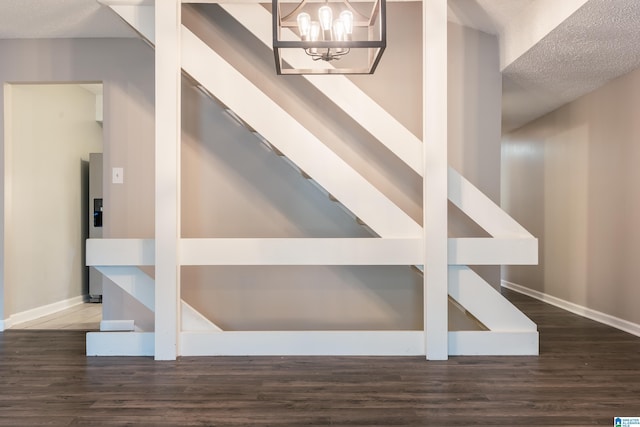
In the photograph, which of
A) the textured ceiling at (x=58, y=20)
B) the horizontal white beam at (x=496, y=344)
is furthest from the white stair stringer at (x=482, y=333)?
the textured ceiling at (x=58, y=20)

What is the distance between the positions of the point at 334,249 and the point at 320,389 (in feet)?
3.09

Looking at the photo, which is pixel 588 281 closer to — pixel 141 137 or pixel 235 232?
pixel 235 232

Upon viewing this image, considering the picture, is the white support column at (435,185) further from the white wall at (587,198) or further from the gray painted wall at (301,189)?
the white wall at (587,198)

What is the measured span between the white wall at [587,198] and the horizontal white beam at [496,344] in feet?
4.61

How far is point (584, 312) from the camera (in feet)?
15.5

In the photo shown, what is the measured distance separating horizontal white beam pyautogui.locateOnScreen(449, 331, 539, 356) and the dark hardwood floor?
0.28 feet

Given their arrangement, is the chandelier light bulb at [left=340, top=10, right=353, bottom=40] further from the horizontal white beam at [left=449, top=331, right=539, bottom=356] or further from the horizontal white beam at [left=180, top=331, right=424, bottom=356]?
the horizontal white beam at [left=449, top=331, right=539, bottom=356]

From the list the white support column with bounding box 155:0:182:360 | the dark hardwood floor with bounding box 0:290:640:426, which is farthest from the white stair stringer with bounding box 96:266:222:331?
the dark hardwood floor with bounding box 0:290:640:426

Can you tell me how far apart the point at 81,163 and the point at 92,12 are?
2.68 meters

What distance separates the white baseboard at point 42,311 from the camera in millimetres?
4242

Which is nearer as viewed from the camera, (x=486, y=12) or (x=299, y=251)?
(x=299, y=251)

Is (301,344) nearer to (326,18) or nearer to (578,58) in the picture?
(326,18)

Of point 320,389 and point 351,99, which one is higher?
point 351,99

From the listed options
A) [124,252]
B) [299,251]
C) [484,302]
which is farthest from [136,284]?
[484,302]
